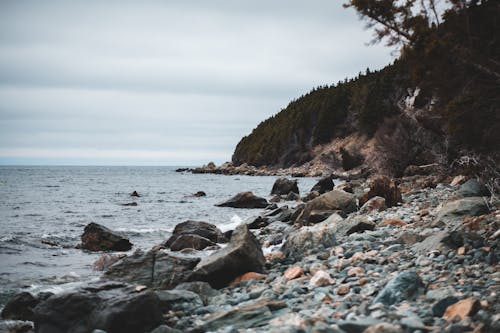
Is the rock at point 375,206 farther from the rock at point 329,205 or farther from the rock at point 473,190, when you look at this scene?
the rock at point 473,190

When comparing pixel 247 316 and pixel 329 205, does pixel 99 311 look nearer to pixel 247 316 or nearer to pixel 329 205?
pixel 247 316

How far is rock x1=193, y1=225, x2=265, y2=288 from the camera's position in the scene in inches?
320

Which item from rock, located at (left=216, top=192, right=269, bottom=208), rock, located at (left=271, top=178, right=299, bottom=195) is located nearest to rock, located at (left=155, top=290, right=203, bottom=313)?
rock, located at (left=216, top=192, right=269, bottom=208)

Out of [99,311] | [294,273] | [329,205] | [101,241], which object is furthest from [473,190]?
[101,241]

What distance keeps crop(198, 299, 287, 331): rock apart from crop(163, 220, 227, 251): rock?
7.46 meters

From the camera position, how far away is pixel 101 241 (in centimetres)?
1395

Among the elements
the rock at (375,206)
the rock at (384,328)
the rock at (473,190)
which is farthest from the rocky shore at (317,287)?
the rock at (375,206)

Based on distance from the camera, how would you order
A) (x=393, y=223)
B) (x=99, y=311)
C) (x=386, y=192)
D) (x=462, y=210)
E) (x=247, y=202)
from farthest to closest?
(x=247, y=202)
(x=386, y=192)
(x=393, y=223)
(x=462, y=210)
(x=99, y=311)

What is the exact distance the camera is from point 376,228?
10062 mm

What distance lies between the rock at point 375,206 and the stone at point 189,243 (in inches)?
204

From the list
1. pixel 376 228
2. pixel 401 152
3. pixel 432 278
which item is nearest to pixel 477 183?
pixel 376 228

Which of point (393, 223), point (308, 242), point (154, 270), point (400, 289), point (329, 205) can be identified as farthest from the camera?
point (329, 205)

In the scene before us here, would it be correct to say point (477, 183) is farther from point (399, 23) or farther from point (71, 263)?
point (71, 263)

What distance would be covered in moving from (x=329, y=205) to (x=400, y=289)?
10202 mm
